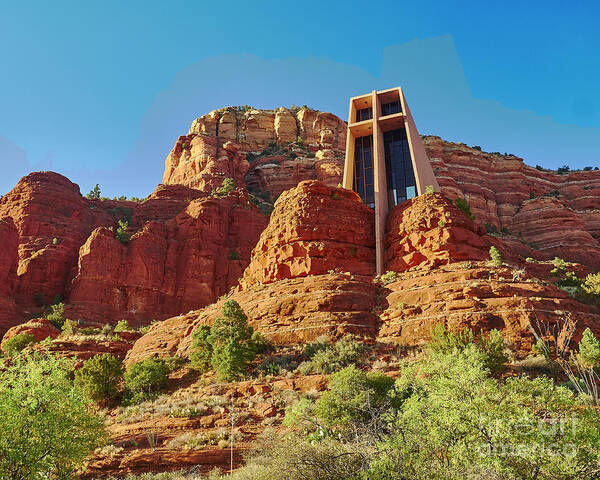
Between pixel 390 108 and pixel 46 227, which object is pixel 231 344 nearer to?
pixel 390 108

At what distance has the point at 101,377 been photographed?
23.5 meters

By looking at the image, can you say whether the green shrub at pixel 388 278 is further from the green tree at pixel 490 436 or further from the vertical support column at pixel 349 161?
the green tree at pixel 490 436

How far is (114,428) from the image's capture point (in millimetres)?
18062

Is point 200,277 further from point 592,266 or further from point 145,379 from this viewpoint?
point 592,266

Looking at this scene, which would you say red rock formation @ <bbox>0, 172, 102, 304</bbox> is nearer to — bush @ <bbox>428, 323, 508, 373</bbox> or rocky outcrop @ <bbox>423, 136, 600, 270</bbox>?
bush @ <bbox>428, 323, 508, 373</bbox>

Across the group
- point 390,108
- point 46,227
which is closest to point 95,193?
point 46,227

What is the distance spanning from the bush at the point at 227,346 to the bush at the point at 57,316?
830 inches

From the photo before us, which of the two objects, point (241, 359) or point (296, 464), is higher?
point (241, 359)

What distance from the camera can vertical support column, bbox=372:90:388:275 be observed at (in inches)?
1280

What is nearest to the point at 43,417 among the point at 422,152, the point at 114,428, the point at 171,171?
the point at 114,428

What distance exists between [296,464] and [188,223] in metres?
45.1

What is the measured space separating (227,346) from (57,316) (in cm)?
2609

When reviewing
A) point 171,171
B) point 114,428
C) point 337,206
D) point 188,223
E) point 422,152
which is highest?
point 171,171

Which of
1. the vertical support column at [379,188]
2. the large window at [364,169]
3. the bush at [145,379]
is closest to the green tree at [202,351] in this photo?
the bush at [145,379]
